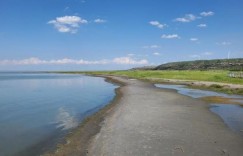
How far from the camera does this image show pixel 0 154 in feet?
49.4

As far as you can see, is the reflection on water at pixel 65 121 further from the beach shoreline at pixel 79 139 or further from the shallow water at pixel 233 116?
the shallow water at pixel 233 116

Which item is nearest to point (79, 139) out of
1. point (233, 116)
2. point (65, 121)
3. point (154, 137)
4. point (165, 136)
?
point (154, 137)

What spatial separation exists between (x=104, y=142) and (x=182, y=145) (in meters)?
4.24

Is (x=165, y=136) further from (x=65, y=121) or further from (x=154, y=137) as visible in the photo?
(x=65, y=121)

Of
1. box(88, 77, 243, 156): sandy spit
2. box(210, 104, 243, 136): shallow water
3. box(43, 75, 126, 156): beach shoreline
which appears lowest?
box(210, 104, 243, 136): shallow water

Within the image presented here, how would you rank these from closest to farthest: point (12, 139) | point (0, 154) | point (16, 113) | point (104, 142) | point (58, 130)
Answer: point (0, 154)
point (104, 142)
point (12, 139)
point (58, 130)
point (16, 113)

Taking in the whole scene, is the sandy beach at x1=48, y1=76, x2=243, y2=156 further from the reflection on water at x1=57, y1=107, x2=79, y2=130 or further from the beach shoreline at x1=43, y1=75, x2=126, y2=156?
the reflection on water at x1=57, y1=107, x2=79, y2=130

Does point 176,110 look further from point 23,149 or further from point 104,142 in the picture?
point 23,149

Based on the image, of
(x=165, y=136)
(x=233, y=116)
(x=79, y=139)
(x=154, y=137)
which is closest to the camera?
(x=154, y=137)

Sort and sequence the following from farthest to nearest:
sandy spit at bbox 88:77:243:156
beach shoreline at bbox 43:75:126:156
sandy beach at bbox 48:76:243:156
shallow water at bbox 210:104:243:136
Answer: shallow water at bbox 210:104:243:136, beach shoreline at bbox 43:75:126:156, sandy beach at bbox 48:76:243:156, sandy spit at bbox 88:77:243:156

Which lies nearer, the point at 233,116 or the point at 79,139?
the point at 79,139

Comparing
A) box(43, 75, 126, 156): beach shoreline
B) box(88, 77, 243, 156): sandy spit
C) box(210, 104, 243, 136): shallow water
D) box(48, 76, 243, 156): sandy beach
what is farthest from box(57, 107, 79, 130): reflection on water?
box(210, 104, 243, 136): shallow water

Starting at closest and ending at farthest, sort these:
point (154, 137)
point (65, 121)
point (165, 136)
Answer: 1. point (154, 137)
2. point (165, 136)
3. point (65, 121)

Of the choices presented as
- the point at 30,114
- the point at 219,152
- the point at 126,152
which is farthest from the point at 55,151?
the point at 30,114
